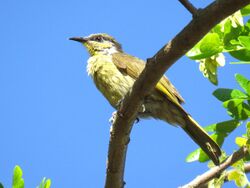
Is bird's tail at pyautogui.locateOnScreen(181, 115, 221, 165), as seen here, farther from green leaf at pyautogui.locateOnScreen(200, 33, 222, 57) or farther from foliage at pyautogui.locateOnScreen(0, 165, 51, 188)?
foliage at pyautogui.locateOnScreen(0, 165, 51, 188)

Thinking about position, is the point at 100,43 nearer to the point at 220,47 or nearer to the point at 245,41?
the point at 220,47

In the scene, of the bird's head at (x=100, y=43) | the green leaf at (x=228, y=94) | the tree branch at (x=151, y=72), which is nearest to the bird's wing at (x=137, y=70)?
the bird's head at (x=100, y=43)

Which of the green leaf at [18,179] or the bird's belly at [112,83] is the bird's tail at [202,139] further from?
the green leaf at [18,179]

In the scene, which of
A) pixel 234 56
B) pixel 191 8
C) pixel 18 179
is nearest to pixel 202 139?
pixel 234 56

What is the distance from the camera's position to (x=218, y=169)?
3.22m

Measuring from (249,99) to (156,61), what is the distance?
69 centimetres

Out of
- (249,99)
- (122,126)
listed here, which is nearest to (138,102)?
(122,126)

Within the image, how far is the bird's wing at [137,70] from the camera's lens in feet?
15.2

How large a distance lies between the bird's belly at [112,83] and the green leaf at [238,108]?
1.84 metres

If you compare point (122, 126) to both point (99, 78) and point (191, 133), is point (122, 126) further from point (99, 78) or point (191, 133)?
point (99, 78)

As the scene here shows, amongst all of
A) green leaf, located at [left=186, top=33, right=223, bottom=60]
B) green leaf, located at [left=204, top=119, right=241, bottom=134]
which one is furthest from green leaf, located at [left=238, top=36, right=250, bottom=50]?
green leaf, located at [left=204, top=119, right=241, bottom=134]

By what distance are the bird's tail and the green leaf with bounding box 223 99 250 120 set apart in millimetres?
361

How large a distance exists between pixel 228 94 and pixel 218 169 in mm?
462

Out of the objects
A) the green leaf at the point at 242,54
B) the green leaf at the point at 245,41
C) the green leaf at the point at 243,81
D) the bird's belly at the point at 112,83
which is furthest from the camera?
the bird's belly at the point at 112,83
